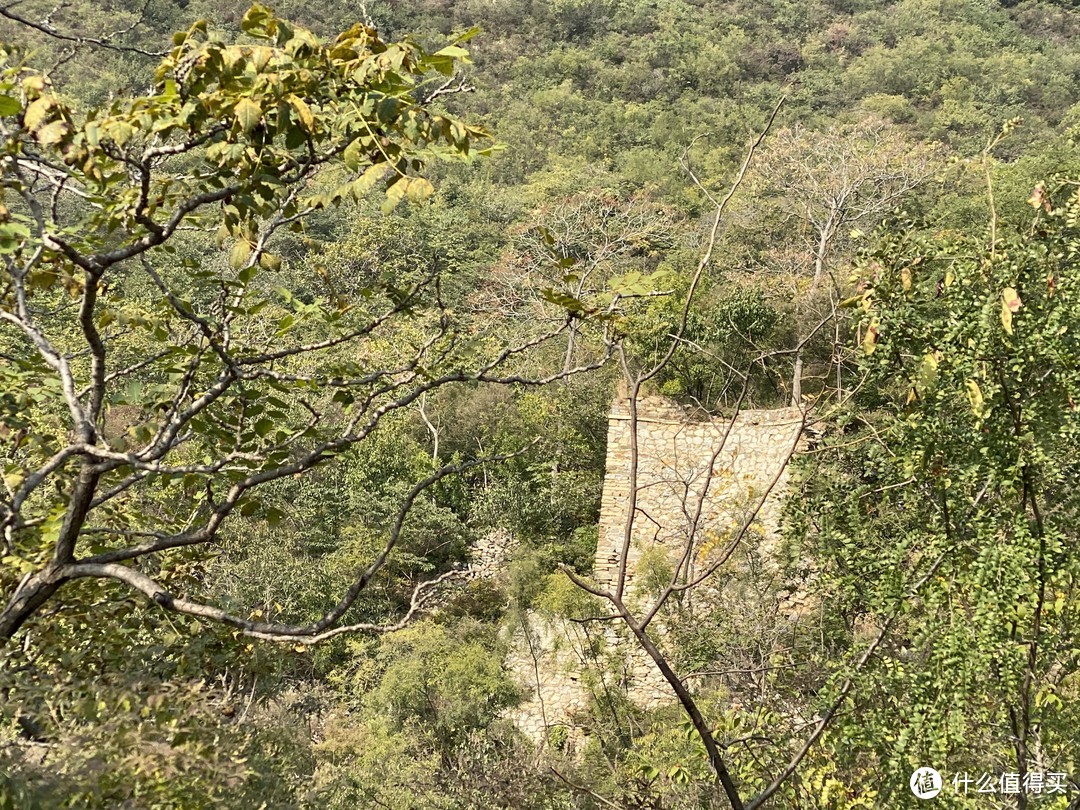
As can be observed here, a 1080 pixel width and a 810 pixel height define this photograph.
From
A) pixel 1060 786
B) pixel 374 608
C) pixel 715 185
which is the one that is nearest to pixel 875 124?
pixel 715 185

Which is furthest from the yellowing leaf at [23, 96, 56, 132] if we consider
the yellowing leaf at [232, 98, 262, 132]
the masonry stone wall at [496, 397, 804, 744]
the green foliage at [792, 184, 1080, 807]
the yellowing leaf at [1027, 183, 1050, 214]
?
the masonry stone wall at [496, 397, 804, 744]

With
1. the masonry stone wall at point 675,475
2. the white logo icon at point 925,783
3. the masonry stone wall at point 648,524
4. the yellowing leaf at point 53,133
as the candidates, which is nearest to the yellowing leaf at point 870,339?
the white logo icon at point 925,783

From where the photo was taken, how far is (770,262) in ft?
45.9

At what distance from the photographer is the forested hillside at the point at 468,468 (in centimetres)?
171

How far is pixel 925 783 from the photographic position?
3016 millimetres

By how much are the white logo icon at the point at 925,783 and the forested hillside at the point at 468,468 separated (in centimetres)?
8

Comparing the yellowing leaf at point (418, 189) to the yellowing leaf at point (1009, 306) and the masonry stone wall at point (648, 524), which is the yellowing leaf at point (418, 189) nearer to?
the yellowing leaf at point (1009, 306)

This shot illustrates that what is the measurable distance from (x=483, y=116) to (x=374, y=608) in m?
19.9

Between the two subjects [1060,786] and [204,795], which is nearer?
[204,795]

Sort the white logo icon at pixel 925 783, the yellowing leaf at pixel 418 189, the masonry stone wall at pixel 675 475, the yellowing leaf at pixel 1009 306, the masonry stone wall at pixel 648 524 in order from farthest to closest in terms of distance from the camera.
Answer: the masonry stone wall at pixel 675 475
the masonry stone wall at pixel 648 524
the white logo icon at pixel 925 783
the yellowing leaf at pixel 1009 306
the yellowing leaf at pixel 418 189

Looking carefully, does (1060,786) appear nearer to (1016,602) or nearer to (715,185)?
(1016,602)

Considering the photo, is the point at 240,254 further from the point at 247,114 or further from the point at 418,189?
the point at 418,189

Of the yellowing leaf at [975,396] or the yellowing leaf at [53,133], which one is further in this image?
the yellowing leaf at [975,396]

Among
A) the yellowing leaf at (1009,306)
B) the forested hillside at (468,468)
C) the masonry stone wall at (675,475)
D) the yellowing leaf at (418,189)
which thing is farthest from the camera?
the masonry stone wall at (675,475)
